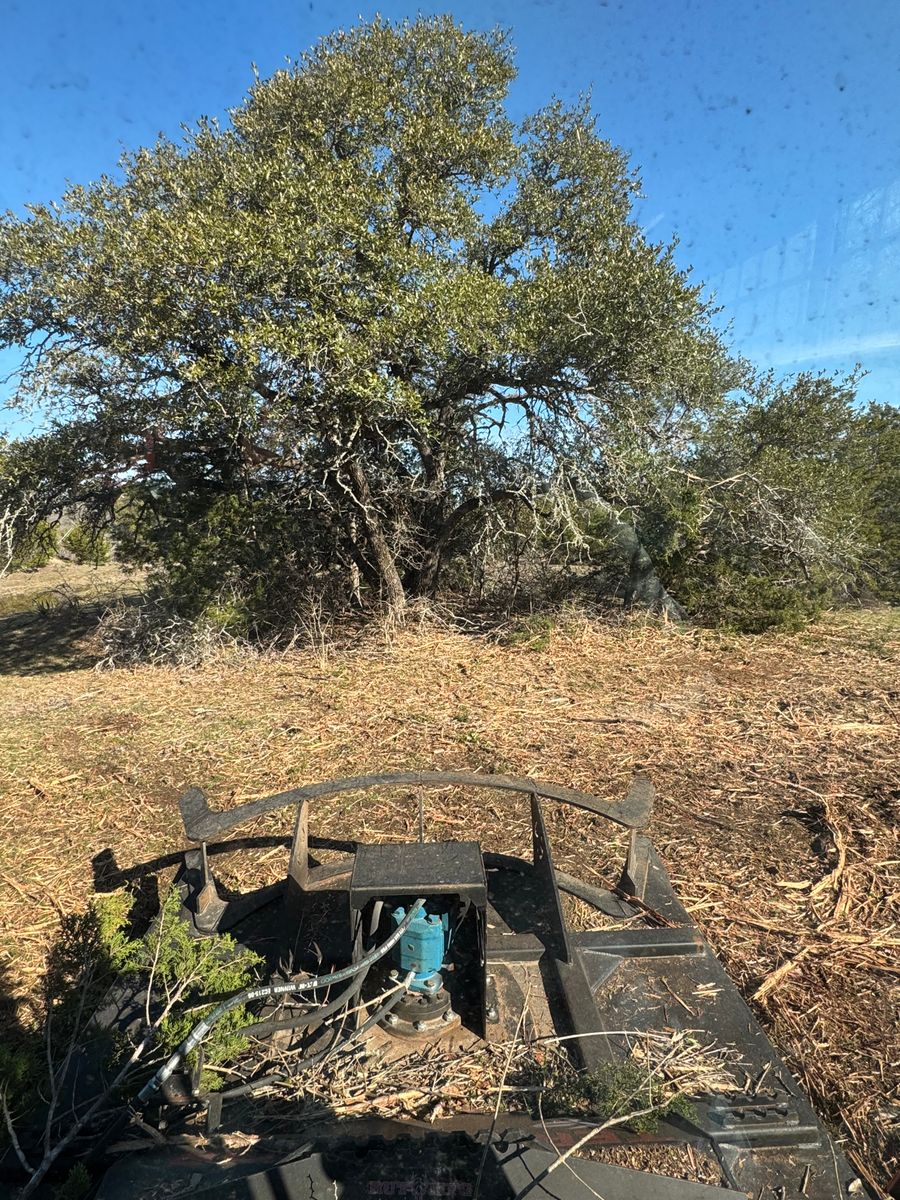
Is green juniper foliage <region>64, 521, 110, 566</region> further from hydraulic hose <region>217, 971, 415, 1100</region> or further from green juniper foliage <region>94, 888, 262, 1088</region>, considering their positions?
hydraulic hose <region>217, 971, 415, 1100</region>

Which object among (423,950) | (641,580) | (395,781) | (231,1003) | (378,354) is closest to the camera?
(231,1003)

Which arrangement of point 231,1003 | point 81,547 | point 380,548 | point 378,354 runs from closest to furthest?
point 231,1003
point 378,354
point 380,548
point 81,547

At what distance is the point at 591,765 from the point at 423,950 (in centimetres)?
359

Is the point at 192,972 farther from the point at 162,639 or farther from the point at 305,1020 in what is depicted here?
the point at 162,639

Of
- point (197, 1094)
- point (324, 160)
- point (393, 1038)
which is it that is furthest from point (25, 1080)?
point (324, 160)

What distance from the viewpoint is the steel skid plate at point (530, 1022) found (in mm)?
1461

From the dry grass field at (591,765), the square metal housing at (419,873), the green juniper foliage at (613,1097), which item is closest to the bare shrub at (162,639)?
the dry grass field at (591,765)

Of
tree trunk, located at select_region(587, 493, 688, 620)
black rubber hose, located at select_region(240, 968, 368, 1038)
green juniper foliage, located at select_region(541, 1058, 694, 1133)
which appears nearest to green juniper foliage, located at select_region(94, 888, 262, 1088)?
black rubber hose, located at select_region(240, 968, 368, 1038)

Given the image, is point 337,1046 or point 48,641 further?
point 48,641

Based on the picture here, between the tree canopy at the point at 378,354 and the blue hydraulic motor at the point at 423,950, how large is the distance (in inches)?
247

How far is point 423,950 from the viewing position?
2.00 m

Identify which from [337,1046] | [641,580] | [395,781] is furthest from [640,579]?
[337,1046]

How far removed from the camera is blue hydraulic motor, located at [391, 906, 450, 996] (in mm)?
2000

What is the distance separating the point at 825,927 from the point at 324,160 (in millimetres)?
9509
